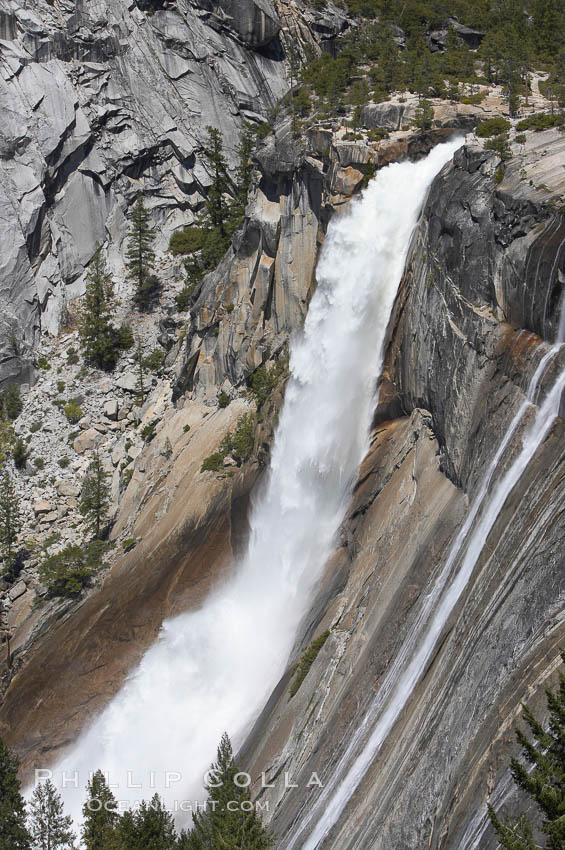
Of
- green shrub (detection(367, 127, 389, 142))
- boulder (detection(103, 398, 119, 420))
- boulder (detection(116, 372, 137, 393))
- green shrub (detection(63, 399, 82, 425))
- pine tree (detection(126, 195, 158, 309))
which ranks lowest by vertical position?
green shrub (detection(367, 127, 389, 142))

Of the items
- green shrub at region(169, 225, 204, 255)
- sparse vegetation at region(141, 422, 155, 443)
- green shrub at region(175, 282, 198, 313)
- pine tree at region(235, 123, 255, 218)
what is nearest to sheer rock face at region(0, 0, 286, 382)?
green shrub at region(169, 225, 204, 255)

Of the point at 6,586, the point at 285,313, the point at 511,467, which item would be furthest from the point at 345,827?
the point at 6,586

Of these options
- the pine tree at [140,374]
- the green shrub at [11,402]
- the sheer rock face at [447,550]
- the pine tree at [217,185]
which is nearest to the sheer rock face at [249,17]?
the pine tree at [217,185]

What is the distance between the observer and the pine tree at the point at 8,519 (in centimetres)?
5325

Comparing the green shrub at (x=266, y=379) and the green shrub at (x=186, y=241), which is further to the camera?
the green shrub at (x=186, y=241)

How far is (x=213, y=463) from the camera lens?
47.1 metres

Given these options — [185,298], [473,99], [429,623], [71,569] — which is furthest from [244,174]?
[429,623]

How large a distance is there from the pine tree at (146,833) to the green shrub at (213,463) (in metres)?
22.3

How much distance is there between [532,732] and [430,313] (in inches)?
759

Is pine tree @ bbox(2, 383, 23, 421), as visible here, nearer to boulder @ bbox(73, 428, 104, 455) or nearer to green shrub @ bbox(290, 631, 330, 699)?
boulder @ bbox(73, 428, 104, 455)

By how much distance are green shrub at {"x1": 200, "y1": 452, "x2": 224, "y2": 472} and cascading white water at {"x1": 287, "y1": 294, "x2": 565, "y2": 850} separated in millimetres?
24799

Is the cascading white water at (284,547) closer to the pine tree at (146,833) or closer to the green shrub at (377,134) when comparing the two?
the green shrub at (377,134)

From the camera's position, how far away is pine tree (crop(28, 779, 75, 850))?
31.1 meters

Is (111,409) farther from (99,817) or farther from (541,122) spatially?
(541,122)
